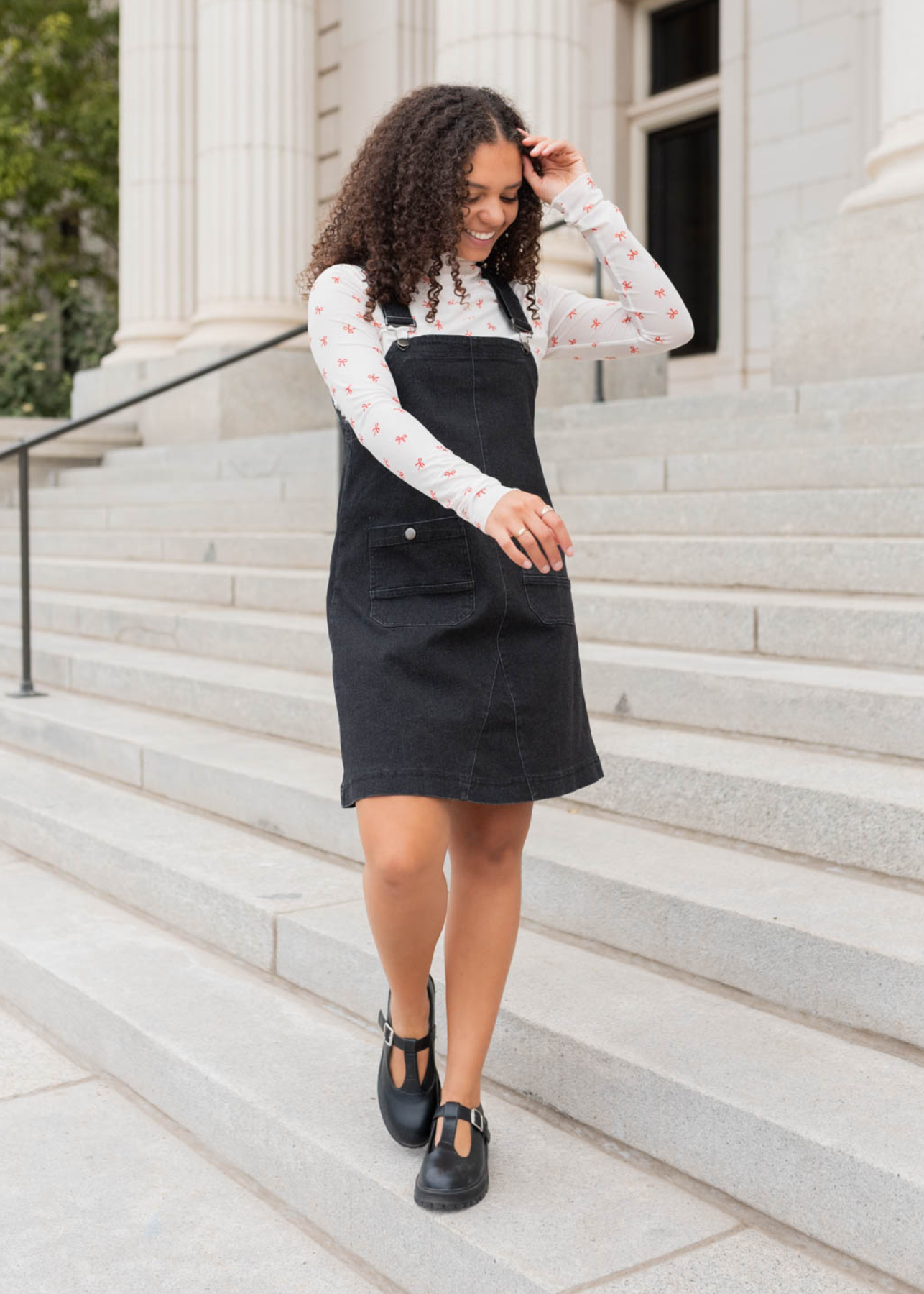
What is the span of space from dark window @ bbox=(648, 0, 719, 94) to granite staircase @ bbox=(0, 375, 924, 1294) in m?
7.52

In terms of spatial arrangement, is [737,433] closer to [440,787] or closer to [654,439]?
[654,439]

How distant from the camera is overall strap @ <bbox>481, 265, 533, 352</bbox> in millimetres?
2518

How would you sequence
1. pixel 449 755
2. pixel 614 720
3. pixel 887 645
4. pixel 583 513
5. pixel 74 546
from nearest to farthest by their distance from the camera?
pixel 449 755 → pixel 887 645 → pixel 614 720 → pixel 583 513 → pixel 74 546

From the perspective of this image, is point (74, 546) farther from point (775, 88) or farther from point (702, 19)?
point (702, 19)

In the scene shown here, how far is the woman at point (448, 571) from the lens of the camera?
2.38 m

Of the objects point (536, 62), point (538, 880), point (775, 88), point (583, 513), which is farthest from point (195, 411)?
point (538, 880)

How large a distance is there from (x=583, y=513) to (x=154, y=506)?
15.1ft

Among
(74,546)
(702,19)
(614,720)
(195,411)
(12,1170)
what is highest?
(702,19)

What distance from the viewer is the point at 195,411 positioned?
38.9 ft

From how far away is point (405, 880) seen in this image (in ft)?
7.85

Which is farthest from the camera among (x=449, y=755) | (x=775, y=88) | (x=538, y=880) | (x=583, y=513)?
(x=775, y=88)

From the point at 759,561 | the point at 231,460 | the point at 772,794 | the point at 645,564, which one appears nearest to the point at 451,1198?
the point at 772,794

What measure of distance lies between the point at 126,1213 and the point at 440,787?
1162 millimetres

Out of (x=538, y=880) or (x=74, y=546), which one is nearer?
(x=538, y=880)
